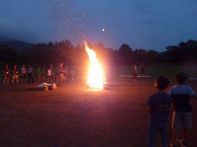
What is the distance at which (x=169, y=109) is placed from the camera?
8797mm

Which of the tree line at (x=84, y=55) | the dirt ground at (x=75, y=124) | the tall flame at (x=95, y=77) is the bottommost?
the dirt ground at (x=75, y=124)

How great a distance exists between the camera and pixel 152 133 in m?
8.63

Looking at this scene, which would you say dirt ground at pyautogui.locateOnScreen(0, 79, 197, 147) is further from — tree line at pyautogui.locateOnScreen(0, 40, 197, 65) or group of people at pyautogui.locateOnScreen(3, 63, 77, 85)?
tree line at pyautogui.locateOnScreen(0, 40, 197, 65)

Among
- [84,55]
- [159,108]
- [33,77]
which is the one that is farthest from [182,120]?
[84,55]

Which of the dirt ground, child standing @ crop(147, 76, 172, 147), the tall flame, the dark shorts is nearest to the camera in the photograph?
child standing @ crop(147, 76, 172, 147)

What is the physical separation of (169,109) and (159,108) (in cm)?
41

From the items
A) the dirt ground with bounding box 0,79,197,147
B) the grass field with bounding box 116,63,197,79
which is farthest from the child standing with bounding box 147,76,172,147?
the grass field with bounding box 116,63,197,79

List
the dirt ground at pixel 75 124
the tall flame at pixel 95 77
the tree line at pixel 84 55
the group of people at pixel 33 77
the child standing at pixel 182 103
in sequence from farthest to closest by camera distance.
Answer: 1. the tree line at pixel 84 55
2. the group of people at pixel 33 77
3. the tall flame at pixel 95 77
4. the dirt ground at pixel 75 124
5. the child standing at pixel 182 103

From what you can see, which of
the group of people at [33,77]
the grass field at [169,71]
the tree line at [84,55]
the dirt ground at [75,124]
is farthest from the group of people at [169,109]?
the tree line at [84,55]

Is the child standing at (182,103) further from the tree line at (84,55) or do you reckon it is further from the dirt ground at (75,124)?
the tree line at (84,55)

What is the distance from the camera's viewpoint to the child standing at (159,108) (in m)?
8.45

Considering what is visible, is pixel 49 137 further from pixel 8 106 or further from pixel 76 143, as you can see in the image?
pixel 8 106

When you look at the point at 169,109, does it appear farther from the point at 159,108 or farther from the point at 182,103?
the point at 182,103

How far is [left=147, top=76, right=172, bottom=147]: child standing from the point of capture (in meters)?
8.45
